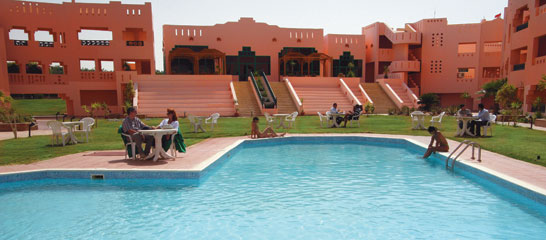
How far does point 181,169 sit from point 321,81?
2183 centimetres

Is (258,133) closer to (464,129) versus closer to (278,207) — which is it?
(278,207)

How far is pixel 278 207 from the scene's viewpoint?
4.97 m

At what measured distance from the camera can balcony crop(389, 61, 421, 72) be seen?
29.7 metres

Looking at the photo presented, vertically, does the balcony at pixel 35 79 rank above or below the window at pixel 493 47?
below

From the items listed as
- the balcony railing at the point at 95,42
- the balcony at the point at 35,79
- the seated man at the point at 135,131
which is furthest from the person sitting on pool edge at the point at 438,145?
the balcony at the point at 35,79

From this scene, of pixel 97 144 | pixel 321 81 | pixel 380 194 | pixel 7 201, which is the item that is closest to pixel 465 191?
pixel 380 194

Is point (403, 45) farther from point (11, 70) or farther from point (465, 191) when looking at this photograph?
point (11, 70)

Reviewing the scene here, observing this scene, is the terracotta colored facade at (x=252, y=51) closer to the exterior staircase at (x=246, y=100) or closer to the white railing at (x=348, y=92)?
the white railing at (x=348, y=92)

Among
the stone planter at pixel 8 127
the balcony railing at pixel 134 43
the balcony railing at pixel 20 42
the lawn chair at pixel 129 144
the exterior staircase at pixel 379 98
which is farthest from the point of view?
the balcony railing at pixel 134 43

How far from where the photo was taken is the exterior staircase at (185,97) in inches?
823

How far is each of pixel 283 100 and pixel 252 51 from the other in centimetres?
854

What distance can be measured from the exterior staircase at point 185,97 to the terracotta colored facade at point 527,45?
1754cm

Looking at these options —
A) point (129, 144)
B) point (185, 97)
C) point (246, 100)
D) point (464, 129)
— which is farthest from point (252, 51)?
point (129, 144)

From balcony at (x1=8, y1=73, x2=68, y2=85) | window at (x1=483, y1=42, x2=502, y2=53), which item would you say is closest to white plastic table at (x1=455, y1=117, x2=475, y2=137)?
balcony at (x1=8, y1=73, x2=68, y2=85)
